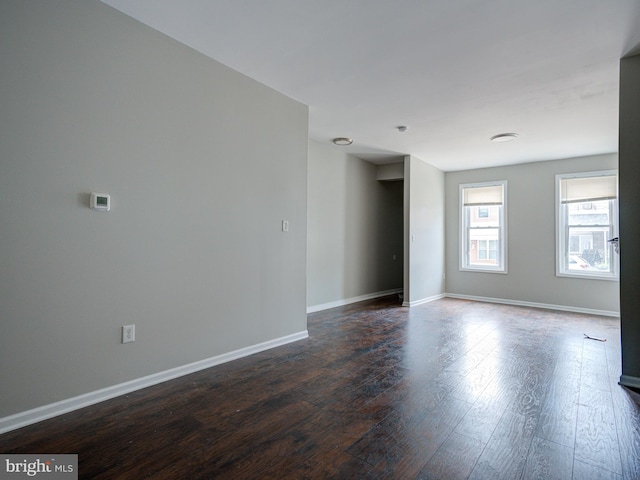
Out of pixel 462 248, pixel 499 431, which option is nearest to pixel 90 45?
pixel 499 431

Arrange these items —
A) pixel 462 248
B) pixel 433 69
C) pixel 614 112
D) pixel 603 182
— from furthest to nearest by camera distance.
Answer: pixel 462 248 < pixel 603 182 < pixel 614 112 < pixel 433 69

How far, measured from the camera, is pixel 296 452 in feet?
5.63

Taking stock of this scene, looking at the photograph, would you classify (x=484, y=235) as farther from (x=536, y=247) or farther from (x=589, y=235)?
(x=589, y=235)

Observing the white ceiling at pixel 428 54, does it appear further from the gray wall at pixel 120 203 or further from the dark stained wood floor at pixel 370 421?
the dark stained wood floor at pixel 370 421

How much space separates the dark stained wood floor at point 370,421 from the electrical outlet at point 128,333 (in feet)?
1.23

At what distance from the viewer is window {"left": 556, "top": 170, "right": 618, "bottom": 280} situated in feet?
17.3

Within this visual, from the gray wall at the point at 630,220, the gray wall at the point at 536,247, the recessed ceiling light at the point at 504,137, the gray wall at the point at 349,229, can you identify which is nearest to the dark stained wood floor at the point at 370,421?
the gray wall at the point at 630,220

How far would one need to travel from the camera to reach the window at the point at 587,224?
5.29 metres

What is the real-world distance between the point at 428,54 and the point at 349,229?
3478 mm

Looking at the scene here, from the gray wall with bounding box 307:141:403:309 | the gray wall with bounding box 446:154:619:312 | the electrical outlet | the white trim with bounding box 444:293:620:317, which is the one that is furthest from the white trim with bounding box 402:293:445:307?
the electrical outlet

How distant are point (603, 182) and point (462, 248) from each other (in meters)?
2.42

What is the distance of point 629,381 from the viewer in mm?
2570

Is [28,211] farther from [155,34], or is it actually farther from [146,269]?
[155,34]

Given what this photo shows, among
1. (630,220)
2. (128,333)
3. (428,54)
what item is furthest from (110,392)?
(630,220)
